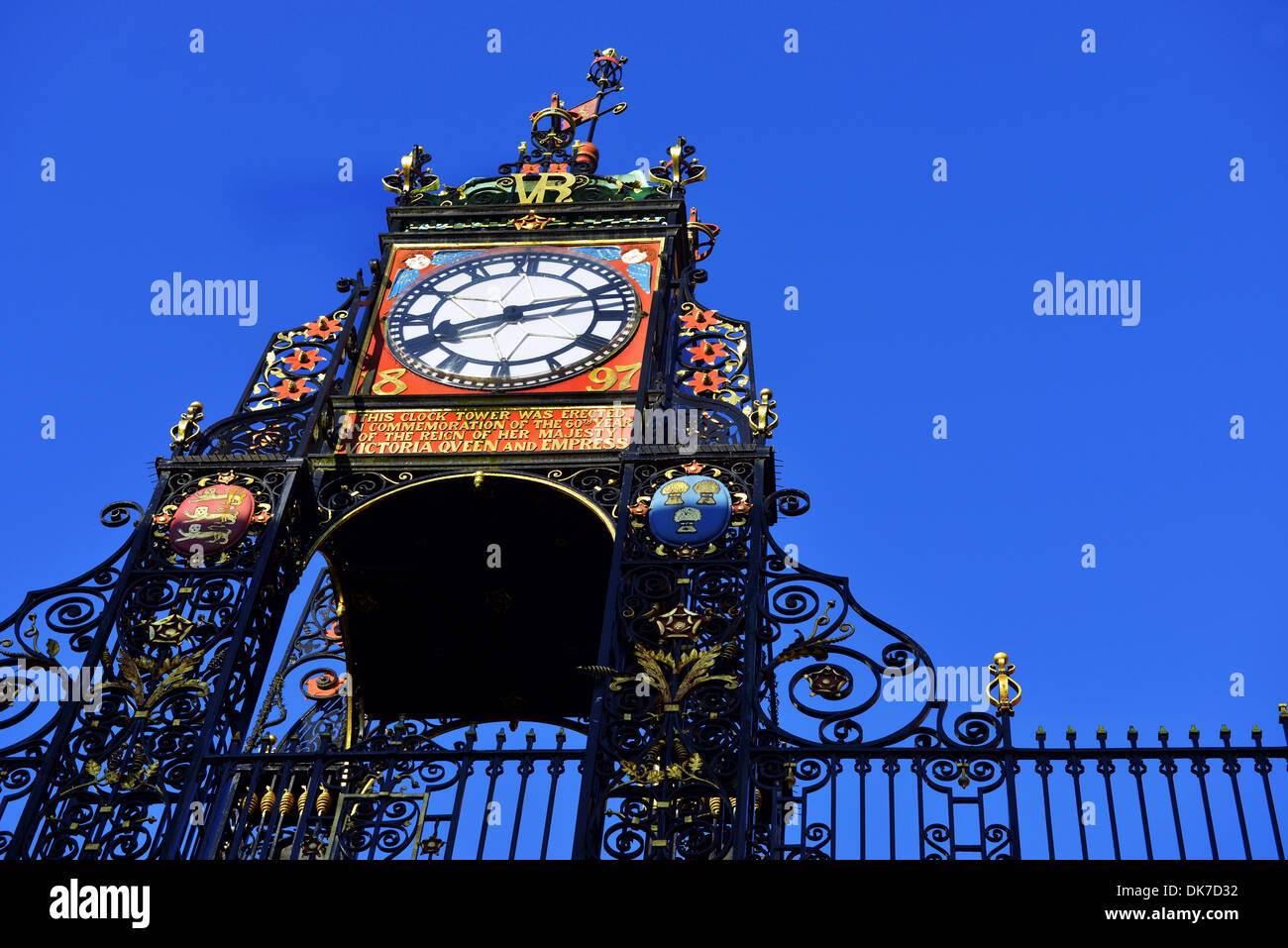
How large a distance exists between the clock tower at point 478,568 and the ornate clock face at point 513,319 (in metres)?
0.03

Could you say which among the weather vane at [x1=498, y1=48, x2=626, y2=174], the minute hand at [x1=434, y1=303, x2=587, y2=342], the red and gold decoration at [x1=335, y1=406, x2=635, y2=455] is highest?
the weather vane at [x1=498, y1=48, x2=626, y2=174]

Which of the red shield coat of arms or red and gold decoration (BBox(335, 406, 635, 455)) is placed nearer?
the red shield coat of arms

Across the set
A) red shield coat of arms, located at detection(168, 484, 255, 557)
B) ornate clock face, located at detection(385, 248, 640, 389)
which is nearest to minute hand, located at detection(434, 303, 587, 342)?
ornate clock face, located at detection(385, 248, 640, 389)

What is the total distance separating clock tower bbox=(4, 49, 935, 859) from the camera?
38.7 ft

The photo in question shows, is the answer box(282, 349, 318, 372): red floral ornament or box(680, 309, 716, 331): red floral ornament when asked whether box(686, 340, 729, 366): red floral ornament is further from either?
box(282, 349, 318, 372): red floral ornament

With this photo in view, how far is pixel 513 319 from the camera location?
15758 mm

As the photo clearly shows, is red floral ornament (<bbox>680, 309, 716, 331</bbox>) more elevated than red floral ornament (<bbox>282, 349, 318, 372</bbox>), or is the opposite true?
red floral ornament (<bbox>680, 309, 716, 331</bbox>)

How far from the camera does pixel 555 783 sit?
11.5 meters

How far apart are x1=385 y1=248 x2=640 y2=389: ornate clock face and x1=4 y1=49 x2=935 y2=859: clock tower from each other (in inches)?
1.0

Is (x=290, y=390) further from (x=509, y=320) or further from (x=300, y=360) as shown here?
(x=509, y=320)

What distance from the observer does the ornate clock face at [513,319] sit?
15.3 metres
